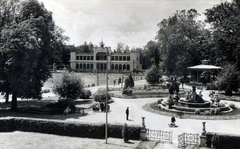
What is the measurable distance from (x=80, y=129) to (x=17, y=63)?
1111 cm

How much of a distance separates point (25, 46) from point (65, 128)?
1090cm

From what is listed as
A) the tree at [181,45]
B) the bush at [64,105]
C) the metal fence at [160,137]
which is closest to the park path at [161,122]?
the metal fence at [160,137]

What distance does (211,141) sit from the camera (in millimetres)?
16078

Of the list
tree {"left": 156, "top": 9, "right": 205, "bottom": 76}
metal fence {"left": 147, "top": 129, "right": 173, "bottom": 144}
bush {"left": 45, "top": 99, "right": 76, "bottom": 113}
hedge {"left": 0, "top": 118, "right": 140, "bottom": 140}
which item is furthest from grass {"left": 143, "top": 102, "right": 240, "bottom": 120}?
tree {"left": 156, "top": 9, "right": 205, "bottom": 76}

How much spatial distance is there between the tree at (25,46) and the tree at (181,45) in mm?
31325

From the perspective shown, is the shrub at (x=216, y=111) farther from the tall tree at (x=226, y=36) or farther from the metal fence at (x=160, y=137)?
the tall tree at (x=226, y=36)

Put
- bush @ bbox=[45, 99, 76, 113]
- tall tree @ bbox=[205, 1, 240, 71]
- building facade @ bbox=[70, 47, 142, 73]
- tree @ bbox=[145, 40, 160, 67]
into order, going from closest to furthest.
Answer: bush @ bbox=[45, 99, 76, 113] < tall tree @ bbox=[205, 1, 240, 71] < tree @ bbox=[145, 40, 160, 67] < building facade @ bbox=[70, 47, 142, 73]

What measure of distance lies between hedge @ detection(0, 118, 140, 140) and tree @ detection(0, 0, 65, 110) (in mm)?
6751

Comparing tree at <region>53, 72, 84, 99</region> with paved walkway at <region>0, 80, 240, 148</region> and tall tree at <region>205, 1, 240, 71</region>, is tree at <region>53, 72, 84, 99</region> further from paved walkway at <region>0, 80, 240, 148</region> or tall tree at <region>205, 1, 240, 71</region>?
tall tree at <region>205, 1, 240, 71</region>

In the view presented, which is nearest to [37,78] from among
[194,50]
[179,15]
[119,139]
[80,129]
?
[80,129]

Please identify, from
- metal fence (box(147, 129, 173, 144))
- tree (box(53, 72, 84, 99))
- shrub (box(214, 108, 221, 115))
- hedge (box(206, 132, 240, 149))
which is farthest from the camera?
tree (box(53, 72, 84, 99))

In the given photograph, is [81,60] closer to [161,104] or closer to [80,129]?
[161,104]

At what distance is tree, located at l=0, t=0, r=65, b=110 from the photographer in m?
25.6

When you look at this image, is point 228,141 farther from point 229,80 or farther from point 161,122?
point 229,80
